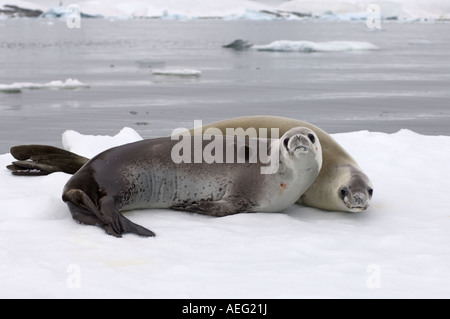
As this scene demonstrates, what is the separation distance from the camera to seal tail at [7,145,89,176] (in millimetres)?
4621

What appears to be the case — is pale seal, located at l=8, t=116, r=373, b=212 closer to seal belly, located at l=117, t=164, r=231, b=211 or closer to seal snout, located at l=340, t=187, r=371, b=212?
seal snout, located at l=340, t=187, r=371, b=212

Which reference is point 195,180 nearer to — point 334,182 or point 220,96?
point 334,182

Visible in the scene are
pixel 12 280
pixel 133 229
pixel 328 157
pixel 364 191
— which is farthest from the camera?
pixel 328 157

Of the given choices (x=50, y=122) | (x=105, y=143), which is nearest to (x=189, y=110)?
(x=50, y=122)

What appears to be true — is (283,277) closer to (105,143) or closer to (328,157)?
(328,157)

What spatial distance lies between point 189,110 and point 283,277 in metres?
7.79

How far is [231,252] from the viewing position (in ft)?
10.5

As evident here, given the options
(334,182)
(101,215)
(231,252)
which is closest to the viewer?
(231,252)

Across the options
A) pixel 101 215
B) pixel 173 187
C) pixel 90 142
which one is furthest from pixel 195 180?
pixel 90 142

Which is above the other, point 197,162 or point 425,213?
point 197,162

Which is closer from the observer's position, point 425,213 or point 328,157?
point 425,213

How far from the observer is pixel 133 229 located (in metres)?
3.45

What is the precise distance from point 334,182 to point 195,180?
0.80 m

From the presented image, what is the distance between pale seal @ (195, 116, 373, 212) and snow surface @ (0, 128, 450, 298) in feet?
0.22
